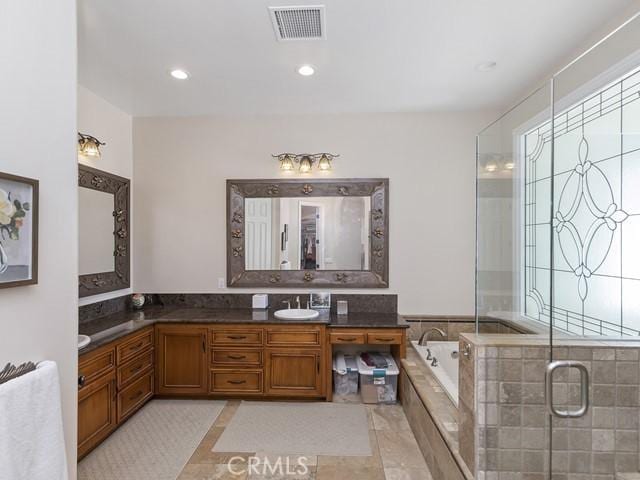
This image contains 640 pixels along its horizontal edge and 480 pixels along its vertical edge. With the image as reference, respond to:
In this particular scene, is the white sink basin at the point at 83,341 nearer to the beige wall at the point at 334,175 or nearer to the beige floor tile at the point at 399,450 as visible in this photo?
the beige wall at the point at 334,175

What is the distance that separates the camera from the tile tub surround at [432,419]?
6.07 ft

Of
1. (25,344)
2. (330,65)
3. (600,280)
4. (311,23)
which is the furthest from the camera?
(330,65)

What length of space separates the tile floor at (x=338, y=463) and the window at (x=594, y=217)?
4.28 ft

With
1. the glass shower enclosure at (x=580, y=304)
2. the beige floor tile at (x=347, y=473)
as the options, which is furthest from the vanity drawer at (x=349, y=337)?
the glass shower enclosure at (x=580, y=304)

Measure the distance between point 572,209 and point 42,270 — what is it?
217cm

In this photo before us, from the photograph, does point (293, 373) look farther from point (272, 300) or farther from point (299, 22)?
point (299, 22)

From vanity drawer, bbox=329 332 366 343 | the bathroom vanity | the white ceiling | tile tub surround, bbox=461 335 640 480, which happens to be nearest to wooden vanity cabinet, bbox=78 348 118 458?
the bathroom vanity

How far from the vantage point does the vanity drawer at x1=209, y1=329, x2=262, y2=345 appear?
314 centimetres

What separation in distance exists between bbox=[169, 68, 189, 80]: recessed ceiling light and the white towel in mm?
2272

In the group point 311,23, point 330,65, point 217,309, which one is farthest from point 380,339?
point 311,23

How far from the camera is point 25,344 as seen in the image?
45.8 inches

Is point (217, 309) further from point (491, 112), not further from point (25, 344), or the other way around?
point (491, 112)

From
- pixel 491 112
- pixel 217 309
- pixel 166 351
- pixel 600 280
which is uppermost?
pixel 491 112

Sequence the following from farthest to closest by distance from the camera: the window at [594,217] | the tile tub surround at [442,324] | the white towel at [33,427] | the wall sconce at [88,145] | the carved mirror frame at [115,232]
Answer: the tile tub surround at [442,324]
the carved mirror frame at [115,232]
the wall sconce at [88,145]
the window at [594,217]
the white towel at [33,427]
